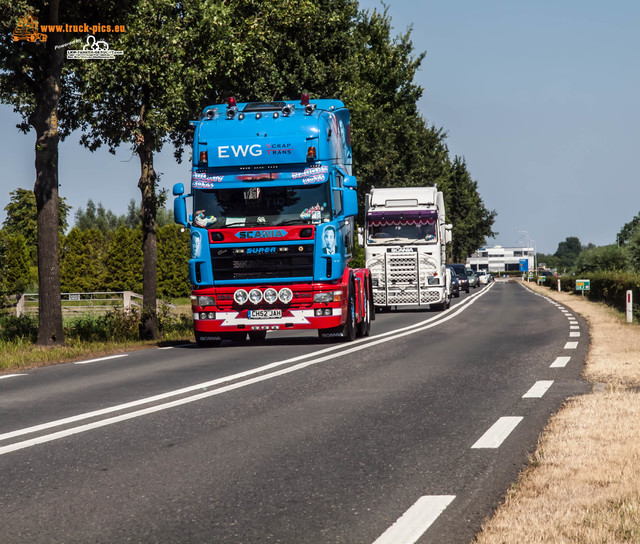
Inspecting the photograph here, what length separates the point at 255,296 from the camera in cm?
1527

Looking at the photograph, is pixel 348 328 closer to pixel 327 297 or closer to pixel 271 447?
pixel 327 297

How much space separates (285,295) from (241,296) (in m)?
0.74

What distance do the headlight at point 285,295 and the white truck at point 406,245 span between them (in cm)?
1403

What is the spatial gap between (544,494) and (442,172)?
59710 millimetres

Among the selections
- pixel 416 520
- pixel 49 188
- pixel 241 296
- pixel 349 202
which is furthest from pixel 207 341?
pixel 416 520

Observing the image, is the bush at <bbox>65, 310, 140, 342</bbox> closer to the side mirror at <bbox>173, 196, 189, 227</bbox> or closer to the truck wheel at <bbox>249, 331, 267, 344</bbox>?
the truck wheel at <bbox>249, 331, 267, 344</bbox>

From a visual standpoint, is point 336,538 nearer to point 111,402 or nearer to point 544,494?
point 544,494

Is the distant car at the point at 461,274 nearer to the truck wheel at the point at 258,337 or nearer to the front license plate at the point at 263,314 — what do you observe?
the truck wheel at the point at 258,337

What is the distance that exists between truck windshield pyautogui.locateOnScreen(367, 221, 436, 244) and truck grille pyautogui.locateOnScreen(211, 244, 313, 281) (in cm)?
1418

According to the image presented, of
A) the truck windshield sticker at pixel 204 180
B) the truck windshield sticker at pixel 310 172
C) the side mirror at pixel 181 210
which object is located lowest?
the side mirror at pixel 181 210

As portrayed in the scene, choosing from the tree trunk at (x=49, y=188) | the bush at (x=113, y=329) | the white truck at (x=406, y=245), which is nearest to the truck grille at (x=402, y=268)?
the white truck at (x=406, y=245)

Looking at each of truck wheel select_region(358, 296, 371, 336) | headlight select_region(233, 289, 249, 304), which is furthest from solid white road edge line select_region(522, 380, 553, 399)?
truck wheel select_region(358, 296, 371, 336)

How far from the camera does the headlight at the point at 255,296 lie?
1525cm

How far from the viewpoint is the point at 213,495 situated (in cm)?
505
